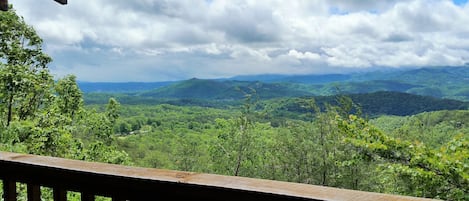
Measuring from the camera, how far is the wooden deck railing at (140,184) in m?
0.75

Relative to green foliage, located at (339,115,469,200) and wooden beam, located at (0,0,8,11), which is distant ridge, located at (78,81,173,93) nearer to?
green foliage, located at (339,115,469,200)

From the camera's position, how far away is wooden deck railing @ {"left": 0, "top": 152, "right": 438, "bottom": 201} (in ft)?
2.45

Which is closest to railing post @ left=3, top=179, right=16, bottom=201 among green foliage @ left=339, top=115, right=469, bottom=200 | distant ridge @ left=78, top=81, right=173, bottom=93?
green foliage @ left=339, top=115, right=469, bottom=200

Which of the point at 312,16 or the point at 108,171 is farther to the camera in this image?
the point at 312,16

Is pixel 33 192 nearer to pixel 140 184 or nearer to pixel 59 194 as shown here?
pixel 59 194

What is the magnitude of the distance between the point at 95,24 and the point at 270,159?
51.4m

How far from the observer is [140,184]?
2.95 ft

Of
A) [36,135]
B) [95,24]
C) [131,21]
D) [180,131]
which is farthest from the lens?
[131,21]

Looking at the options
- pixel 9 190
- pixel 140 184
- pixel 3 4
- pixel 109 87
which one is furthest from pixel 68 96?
pixel 109 87

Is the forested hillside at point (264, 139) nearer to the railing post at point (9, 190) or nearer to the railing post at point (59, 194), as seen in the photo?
the railing post at point (9, 190)

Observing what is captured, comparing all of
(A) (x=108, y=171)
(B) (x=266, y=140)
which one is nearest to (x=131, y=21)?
(B) (x=266, y=140)

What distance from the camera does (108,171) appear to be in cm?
95

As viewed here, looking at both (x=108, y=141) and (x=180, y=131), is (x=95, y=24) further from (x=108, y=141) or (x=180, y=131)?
(x=108, y=141)

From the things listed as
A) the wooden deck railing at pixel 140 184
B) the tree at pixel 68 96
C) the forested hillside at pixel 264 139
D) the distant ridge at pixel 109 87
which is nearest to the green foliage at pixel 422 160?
the forested hillside at pixel 264 139
